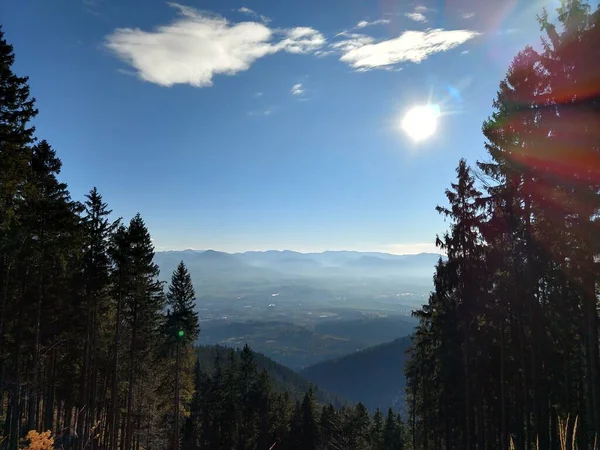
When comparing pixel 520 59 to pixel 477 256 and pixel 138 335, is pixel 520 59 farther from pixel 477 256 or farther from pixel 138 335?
pixel 138 335

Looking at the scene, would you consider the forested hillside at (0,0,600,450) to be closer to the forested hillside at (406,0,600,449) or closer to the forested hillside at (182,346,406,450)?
the forested hillside at (406,0,600,449)

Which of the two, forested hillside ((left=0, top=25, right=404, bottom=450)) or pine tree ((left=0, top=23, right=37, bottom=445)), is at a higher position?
pine tree ((left=0, top=23, right=37, bottom=445))

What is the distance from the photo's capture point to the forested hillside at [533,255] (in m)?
9.90

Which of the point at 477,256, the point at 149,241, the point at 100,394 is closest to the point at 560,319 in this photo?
the point at 477,256

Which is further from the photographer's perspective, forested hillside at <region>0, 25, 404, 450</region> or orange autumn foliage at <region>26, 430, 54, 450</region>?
forested hillside at <region>0, 25, 404, 450</region>

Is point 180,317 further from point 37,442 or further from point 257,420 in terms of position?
point 37,442

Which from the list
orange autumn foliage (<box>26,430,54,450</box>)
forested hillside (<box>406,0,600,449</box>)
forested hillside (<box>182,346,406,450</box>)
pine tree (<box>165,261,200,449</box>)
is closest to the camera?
orange autumn foliage (<box>26,430,54,450</box>)

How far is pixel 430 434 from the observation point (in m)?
26.5

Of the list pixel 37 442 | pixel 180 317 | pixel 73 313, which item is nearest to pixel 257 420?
pixel 180 317

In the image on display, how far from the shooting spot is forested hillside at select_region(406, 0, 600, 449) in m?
9.90

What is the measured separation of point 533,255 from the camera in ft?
43.1

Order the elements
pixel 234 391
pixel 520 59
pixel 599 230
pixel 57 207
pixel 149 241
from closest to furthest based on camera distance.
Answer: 1. pixel 599 230
2. pixel 520 59
3. pixel 57 207
4. pixel 149 241
5. pixel 234 391

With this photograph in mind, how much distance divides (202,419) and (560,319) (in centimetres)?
3795

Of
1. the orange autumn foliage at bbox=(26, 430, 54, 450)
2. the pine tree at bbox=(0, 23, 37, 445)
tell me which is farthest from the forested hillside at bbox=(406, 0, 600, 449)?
the pine tree at bbox=(0, 23, 37, 445)
